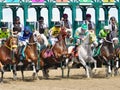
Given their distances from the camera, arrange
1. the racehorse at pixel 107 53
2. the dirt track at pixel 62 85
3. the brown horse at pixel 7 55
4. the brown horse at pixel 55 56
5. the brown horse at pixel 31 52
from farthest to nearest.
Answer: the racehorse at pixel 107 53 < the brown horse at pixel 55 56 < the brown horse at pixel 31 52 < the brown horse at pixel 7 55 < the dirt track at pixel 62 85

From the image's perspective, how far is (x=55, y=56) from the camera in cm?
1820

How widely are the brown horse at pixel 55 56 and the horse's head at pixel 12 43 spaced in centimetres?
168

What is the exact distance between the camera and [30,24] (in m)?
26.6

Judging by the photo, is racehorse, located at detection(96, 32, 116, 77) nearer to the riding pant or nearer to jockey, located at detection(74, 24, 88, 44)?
jockey, located at detection(74, 24, 88, 44)

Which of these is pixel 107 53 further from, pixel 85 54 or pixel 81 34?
pixel 81 34

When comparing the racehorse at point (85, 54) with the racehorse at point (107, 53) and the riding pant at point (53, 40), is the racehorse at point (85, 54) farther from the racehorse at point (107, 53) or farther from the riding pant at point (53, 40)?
the riding pant at point (53, 40)

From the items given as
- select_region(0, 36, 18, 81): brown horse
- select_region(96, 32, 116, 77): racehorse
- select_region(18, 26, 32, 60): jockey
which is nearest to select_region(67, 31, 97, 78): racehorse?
select_region(96, 32, 116, 77): racehorse

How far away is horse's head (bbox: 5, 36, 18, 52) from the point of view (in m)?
16.9

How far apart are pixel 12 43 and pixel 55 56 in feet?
6.58

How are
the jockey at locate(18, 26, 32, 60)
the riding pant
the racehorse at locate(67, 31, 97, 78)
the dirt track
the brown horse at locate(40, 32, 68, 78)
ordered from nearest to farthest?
1. the dirt track
2. the jockey at locate(18, 26, 32, 60)
3. the brown horse at locate(40, 32, 68, 78)
4. the racehorse at locate(67, 31, 97, 78)
5. the riding pant

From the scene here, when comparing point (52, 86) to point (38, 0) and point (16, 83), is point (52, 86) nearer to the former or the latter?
point (16, 83)

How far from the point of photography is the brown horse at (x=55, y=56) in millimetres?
17891

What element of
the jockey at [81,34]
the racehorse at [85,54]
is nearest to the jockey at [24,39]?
the jockey at [81,34]

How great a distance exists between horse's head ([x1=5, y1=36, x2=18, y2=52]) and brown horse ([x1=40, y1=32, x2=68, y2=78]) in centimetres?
168
